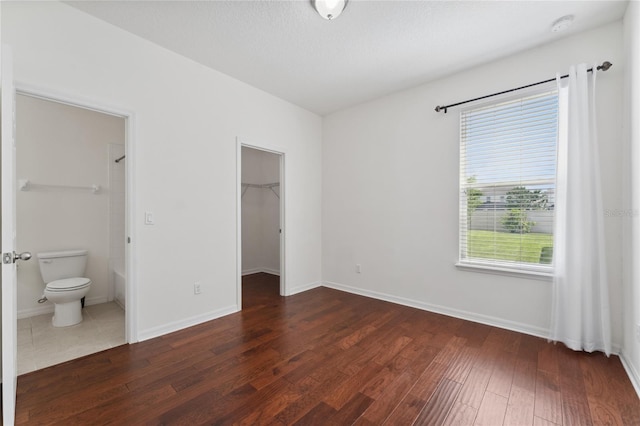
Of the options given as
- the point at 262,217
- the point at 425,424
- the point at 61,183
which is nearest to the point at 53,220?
the point at 61,183

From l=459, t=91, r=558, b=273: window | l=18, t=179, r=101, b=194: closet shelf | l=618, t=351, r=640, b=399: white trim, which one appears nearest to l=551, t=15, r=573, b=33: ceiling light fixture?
l=459, t=91, r=558, b=273: window

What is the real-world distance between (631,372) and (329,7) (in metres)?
3.40

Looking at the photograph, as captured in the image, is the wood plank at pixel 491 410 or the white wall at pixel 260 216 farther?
the white wall at pixel 260 216

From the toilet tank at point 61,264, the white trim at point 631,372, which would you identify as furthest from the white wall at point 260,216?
the white trim at point 631,372

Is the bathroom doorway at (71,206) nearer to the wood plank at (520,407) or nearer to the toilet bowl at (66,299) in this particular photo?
the toilet bowl at (66,299)

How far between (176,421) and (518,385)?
2.18 meters

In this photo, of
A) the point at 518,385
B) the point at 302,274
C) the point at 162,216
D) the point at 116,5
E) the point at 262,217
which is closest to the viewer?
the point at 518,385

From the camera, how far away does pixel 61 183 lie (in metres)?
3.39

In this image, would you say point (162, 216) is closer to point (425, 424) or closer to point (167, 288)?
point (167, 288)

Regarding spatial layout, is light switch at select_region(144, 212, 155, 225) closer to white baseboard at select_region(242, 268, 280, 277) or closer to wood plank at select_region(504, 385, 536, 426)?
white baseboard at select_region(242, 268, 280, 277)

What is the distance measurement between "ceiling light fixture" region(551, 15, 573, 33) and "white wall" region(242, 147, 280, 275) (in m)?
4.09

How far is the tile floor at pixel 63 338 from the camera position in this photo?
86.3 inches

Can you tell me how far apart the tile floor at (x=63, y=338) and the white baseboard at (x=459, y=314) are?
2.82 metres

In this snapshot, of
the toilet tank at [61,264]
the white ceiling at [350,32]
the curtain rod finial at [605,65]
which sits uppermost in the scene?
the white ceiling at [350,32]
